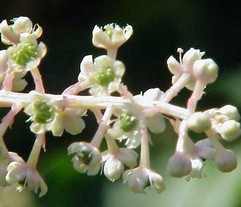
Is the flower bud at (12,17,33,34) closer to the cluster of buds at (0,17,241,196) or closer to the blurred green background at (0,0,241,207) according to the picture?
the cluster of buds at (0,17,241,196)

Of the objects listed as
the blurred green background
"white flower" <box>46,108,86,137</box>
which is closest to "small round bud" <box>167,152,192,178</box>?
"white flower" <box>46,108,86,137</box>

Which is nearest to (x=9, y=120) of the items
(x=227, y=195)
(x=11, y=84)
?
(x=11, y=84)

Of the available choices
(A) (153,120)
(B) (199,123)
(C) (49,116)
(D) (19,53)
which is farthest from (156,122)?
(D) (19,53)

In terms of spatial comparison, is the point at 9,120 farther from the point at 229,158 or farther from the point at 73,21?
the point at 73,21

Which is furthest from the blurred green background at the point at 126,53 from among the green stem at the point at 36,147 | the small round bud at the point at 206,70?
the small round bud at the point at 206,70

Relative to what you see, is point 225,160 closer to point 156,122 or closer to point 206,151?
point 206,151
